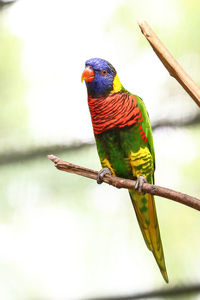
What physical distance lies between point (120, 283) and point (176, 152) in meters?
0.60

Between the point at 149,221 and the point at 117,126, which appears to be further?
the point at 149,221

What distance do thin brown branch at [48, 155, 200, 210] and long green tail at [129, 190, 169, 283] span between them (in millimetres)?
211

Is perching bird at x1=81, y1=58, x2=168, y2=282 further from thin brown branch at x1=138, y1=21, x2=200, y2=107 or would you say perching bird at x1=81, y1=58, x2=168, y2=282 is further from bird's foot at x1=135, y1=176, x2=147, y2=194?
thin brown branch at x1=138, y1=21, x2=200, y2=107

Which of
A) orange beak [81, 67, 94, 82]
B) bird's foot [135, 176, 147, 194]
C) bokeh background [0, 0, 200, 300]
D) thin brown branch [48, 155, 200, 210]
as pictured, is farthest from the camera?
bokeh background [0, 0, 200, 300]

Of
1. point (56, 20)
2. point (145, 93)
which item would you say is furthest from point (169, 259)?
point (56, 20)

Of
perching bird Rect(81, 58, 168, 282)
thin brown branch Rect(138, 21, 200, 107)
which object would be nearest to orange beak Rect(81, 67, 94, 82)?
perching bird Rect(81, 58, 168, 282)

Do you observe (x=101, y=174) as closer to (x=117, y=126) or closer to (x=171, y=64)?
(x=117, y=126)

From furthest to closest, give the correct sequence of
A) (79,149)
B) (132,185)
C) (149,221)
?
(79,149) < (149,221) < (132,185)

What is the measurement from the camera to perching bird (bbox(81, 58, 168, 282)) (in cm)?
171

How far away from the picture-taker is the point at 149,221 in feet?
5.97

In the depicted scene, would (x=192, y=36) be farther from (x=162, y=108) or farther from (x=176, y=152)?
(x=176, y=152)

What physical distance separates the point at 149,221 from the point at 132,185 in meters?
0.29

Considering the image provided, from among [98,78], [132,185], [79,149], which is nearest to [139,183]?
[132,185]

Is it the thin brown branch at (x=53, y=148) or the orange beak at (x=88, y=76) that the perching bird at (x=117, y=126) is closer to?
the orange beak at (x=88, y=76)
